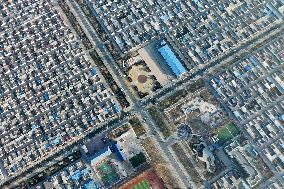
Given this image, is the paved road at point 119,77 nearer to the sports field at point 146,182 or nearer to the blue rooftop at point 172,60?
the sports field at point 146,182

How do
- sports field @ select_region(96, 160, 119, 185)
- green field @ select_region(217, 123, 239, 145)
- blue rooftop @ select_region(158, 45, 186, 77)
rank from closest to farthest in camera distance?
sports field @ select_region(96, 160, 119, 185)
green field @ select_region(217, 123, 239, 145)
blue rooftop @ select_region(158, 45, 186, 77)

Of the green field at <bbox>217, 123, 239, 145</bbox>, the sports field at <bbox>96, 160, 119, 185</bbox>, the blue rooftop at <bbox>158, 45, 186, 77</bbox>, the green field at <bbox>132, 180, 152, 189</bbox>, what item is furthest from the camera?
the blue rooftop at <bbox>158, 45, 186, 77</bbox>

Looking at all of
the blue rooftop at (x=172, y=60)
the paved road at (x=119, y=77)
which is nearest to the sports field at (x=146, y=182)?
the paved road at (x=119, y=77)

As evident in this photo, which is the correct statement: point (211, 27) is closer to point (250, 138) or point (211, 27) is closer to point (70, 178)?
point (250, 138)

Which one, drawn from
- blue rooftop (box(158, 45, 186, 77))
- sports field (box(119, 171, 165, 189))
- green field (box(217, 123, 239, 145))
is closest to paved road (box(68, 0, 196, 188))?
sports field (box(119, 171, 165, 189))

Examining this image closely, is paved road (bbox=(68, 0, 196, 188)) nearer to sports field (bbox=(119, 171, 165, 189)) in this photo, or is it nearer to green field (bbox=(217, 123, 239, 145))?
sports field (bbox=(119, 171, 165, 189))

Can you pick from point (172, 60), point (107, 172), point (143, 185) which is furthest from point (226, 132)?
point (107, 172)
